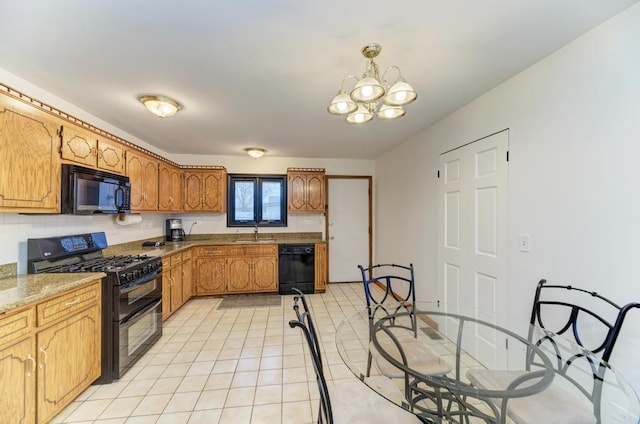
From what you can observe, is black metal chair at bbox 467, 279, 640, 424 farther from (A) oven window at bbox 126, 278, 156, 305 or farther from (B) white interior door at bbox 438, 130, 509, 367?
(A) oven window at bbox 126, 278, 156, 305

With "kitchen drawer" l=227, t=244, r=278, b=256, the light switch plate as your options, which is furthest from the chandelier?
"kitchen drawer" l=227, t=244, r=278, b=256

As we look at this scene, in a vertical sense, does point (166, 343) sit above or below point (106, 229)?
below

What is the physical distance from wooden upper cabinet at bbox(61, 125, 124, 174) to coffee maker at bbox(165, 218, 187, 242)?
1.76 m

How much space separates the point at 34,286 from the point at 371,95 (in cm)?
240

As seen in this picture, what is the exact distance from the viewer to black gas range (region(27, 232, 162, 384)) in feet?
6.98

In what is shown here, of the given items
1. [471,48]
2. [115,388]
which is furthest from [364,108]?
[115,388]

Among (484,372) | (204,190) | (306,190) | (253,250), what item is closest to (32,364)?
(484,372)

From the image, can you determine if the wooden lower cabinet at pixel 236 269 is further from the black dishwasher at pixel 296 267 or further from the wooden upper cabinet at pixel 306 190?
the wooden upper cabinet at pixel 306 190

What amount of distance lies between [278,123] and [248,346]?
2.43 m

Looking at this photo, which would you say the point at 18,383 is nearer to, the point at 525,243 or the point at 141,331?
the point at 141,331

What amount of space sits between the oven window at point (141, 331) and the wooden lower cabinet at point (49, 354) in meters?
0.24

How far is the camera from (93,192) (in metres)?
2.36

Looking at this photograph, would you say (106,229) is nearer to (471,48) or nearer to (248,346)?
(248,346)

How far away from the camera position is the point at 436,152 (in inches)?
123
